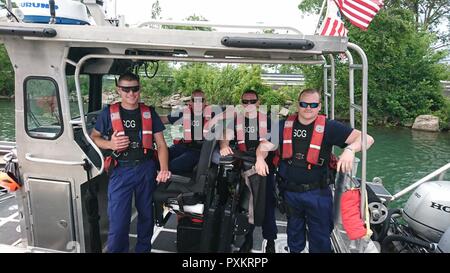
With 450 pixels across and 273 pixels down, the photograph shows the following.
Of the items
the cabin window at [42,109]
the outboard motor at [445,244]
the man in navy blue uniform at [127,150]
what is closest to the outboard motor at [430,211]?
the outboard motor at [445,244]

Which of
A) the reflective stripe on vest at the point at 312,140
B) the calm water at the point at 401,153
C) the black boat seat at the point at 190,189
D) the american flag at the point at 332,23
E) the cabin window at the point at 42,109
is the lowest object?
the calm water at the point at 401,153

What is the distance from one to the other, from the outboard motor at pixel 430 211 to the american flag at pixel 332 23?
6.55ft

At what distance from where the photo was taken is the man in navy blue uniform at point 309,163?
269cm

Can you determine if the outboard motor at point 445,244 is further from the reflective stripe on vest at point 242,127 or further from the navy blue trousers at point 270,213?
the reflective stripe on vest at point 242,127

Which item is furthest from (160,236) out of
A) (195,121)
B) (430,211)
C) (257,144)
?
(430,211)

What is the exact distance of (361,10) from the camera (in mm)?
2730

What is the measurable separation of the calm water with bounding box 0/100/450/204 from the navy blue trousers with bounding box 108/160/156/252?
29.3 feet

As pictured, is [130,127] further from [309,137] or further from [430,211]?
[430,211]

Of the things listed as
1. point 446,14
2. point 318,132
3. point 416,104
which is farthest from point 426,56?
point 318,132

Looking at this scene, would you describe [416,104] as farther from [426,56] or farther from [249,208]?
[249,208]

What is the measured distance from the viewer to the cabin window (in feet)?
9.08

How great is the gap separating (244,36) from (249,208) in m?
1.35

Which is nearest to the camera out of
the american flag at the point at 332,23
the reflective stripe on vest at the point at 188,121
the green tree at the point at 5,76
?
the american flag at the point at 332,23

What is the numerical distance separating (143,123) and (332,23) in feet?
5.97
